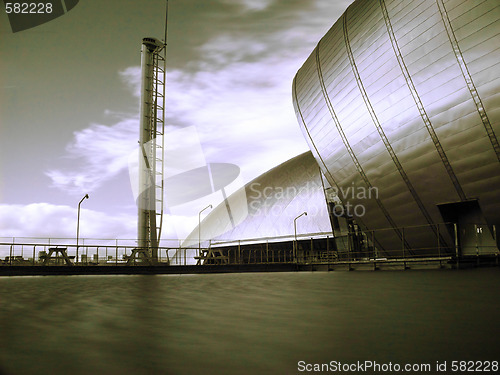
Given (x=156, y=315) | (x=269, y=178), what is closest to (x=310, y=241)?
(x=269, y=178)

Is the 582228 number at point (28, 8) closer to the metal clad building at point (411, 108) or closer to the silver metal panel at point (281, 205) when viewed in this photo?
the metal clad building at point (411, 108)

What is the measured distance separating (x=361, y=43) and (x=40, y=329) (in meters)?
22.1

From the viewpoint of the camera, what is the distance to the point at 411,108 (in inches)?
795

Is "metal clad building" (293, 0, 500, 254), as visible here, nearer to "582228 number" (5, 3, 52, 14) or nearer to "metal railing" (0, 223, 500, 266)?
"metal railing" (0, 223, 500, 266)

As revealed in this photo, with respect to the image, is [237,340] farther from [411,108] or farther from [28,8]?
[411,108]

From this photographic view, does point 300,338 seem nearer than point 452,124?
Yes

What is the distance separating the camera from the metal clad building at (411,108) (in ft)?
58.5

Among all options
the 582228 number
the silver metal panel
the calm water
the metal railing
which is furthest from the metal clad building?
the calm water

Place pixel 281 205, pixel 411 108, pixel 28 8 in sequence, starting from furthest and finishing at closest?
pixel 281 205 < pixel 411 108 < pixel 28 8

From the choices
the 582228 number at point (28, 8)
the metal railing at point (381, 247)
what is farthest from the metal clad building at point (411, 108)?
the 582228 number at point (28, 8)

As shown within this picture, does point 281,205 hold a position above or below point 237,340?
above

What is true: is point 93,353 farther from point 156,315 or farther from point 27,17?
point 27,17

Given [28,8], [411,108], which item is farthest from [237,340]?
[411,108]

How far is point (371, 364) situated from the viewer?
1624mm
